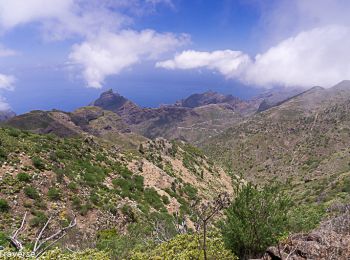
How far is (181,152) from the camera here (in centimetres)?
5919

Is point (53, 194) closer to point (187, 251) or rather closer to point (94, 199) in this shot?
point (94, 199)

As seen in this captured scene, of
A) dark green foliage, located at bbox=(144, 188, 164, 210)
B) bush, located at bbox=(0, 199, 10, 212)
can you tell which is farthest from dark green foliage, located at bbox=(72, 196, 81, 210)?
dark green foliage, located at bbox=(144, 188, 164, 210)

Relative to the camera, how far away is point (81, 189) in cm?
2895

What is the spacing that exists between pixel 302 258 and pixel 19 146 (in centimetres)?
2563

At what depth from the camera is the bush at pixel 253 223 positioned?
523 inches

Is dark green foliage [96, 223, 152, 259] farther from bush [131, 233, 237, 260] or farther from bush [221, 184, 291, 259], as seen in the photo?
bush [221, 184, 291, 259]

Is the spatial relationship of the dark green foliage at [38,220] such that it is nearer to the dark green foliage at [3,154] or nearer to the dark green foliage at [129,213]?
the dark green foliage at [3,154]

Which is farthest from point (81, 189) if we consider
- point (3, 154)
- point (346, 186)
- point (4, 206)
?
point (346, 186)

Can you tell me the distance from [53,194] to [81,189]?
2.90m

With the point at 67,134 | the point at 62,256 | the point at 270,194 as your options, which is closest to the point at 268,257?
the point at 270,194

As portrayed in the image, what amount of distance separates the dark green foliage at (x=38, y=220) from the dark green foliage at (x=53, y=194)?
251 centimetres

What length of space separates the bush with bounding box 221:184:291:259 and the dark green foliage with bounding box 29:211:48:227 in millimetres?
13377

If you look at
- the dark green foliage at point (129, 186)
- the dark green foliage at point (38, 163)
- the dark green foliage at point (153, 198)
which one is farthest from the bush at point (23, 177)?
the dark green foliage at point (153, 198)

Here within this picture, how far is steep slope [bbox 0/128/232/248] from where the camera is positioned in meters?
24.0
